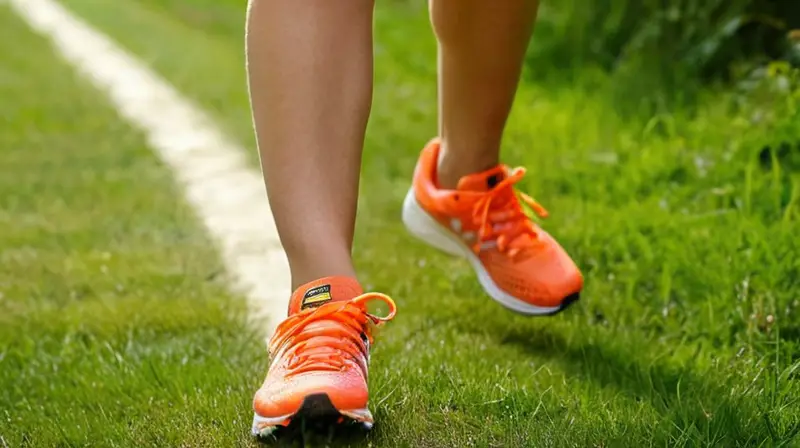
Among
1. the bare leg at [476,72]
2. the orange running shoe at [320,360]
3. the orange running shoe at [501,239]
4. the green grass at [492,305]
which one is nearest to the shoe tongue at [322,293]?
the orange running shoe at [320,360]

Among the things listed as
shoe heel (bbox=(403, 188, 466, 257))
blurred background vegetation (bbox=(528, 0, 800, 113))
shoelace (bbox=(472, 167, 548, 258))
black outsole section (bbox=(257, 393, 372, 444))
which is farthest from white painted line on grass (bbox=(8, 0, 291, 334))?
blurred background vegetation (bbox=(528, 0, 800, 113))

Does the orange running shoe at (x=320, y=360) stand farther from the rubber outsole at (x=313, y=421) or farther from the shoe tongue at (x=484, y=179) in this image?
the shoe tongue at (x=484, y=179)

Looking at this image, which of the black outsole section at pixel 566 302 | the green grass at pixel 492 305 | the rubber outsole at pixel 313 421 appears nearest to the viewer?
the rubber outsole at pixel 313 421

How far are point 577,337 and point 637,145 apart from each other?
1381 millimetres

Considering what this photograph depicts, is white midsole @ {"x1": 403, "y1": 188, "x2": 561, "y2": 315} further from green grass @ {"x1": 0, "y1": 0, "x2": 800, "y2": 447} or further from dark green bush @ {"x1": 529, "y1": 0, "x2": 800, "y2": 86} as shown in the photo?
dark green bush @ {"x1": 529, "y1": 0, "x2": 800, "y2": 86}

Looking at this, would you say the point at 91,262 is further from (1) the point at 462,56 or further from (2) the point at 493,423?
(2) the point at 493,423

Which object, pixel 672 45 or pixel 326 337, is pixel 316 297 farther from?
pixel 672 45

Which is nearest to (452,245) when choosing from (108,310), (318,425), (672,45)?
(108,310)

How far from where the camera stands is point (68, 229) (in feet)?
9.14

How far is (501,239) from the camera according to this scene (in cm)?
199

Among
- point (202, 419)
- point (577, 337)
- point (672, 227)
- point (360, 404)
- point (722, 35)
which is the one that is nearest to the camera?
point (360, 404)

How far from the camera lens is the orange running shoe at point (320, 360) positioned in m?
1.37

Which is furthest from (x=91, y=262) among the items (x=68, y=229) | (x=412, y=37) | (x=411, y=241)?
(x=412, y=37)

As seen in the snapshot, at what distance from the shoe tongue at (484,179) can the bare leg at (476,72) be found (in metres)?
0.02
